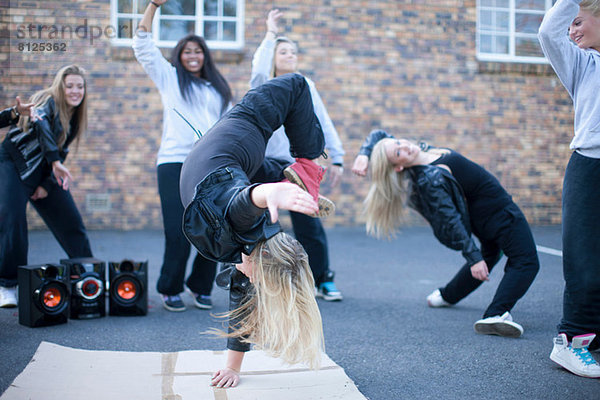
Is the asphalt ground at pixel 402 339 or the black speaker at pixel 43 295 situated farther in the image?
the black speaker at pixel 43 295

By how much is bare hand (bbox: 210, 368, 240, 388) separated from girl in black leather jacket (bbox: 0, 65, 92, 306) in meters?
2.13

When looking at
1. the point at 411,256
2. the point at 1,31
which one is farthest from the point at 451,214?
the point at 1,31

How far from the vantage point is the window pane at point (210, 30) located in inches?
348

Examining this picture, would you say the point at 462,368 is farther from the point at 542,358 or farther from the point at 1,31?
the point at 1,31

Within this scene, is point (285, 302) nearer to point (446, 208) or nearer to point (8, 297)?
point (446, 208)

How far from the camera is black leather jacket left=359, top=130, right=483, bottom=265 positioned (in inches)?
143

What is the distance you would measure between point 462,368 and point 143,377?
5.45 ft

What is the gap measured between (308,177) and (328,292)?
5.74 feet

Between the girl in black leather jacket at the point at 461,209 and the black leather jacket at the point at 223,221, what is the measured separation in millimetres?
1786

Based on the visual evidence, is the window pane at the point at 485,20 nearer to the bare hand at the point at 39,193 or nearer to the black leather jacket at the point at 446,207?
the black leather jacket at the point at 446,207

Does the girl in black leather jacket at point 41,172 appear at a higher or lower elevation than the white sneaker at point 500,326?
higher

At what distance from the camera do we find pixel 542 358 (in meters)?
3.17

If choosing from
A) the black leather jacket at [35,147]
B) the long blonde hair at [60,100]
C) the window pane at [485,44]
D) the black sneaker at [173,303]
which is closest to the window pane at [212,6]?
the window pane at [485,44]

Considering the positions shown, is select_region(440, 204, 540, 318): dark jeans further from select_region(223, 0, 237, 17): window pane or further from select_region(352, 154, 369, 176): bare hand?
select_region(223, 0, 237, 17): window pane
